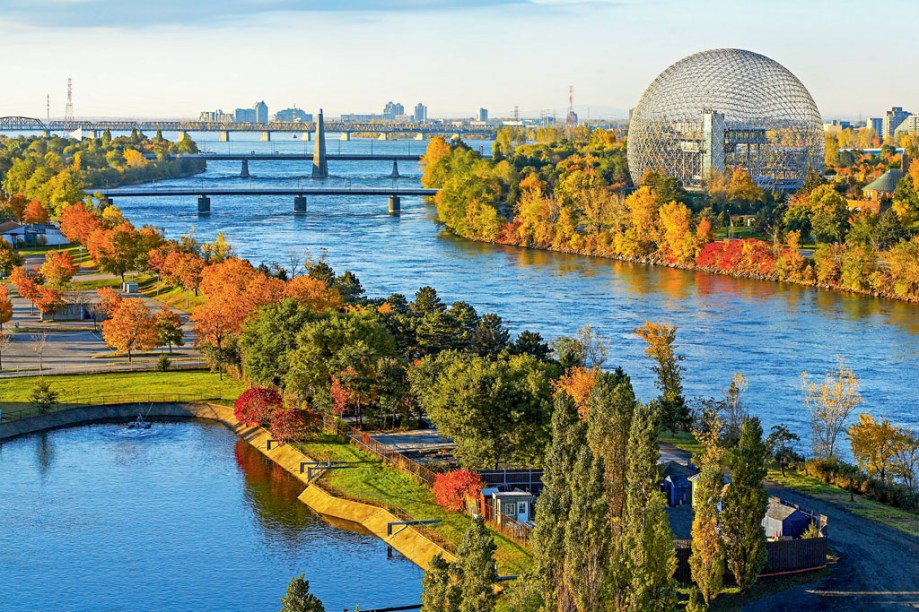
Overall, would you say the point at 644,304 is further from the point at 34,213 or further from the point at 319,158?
the point at 319,158

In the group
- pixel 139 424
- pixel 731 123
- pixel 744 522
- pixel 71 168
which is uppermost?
pixel 731 123

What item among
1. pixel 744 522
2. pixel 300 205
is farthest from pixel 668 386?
pixel 300 205

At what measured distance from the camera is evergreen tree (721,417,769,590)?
26.8 m

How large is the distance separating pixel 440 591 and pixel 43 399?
25.5 m

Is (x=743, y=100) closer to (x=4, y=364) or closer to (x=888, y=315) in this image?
(x=888, y=315)

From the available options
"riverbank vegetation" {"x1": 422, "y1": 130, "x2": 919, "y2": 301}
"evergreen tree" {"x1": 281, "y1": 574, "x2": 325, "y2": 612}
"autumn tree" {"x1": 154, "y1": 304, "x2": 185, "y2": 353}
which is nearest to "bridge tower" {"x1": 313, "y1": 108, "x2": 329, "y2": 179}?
"riverbank vegetation" {"x1": 422, "y1": 130, "x2": 919, "y2": 301}

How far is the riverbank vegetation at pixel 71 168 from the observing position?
100 meters

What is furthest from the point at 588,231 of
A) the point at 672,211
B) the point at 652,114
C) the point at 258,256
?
the point at 258,256

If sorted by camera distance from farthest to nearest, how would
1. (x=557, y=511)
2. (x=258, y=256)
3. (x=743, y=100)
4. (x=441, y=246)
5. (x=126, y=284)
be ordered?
(x=743, y=100), (x=441, y=246), (x=258, y=256), (x=126, y=284), (x=557, y=511)

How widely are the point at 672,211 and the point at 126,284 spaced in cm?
3437

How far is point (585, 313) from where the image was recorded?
197 feet

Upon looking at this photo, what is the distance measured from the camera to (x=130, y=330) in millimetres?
50531

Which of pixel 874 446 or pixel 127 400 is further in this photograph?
pixel 127 400

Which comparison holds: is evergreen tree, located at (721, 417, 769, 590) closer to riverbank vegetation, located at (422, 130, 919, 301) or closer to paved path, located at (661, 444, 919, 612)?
paved path, located at (661, 444, 919, 612)
